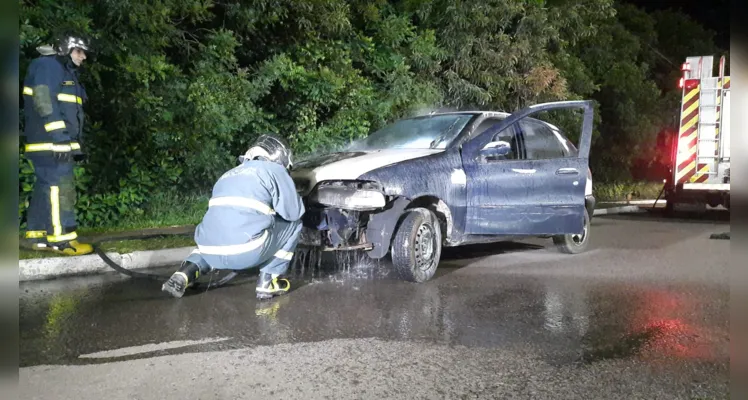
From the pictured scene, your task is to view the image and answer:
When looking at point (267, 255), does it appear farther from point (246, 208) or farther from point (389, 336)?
point (389, 336)

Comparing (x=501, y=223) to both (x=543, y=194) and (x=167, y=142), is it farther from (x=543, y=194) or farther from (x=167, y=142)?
(x=167, y=142)

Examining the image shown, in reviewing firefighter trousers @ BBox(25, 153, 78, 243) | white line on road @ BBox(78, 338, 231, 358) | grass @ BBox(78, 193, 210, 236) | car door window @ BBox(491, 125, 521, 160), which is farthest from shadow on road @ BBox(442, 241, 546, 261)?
firefighter trousers @ BBox(25, 153, 78, 243)

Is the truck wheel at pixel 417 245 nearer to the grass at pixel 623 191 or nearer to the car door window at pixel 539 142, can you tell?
the car door window at pixel 539 142

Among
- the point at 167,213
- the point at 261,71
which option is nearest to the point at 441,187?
the point at 261,71

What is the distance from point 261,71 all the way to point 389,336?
6892 mm

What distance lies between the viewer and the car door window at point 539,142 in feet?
25.6

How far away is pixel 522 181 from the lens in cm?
714

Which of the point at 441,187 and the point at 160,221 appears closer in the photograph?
the point at 441,187

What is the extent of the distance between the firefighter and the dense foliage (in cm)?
126

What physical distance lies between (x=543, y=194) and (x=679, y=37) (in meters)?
28.2

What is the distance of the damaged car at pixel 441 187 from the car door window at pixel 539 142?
0.05 feet

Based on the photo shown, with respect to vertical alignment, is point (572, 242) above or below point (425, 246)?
below

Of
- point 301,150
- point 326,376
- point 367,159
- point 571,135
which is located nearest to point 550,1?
point 571,135

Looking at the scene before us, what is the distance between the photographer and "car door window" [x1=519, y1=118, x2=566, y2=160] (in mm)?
7797
